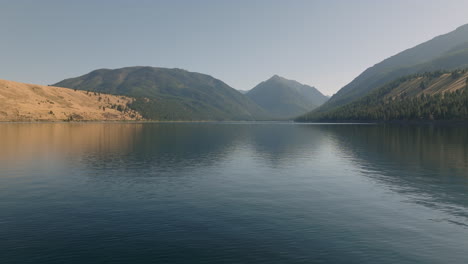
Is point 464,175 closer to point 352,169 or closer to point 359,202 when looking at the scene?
point 352,169

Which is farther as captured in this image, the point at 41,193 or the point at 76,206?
the point at 41,193

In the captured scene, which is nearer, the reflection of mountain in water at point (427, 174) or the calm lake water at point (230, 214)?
the calm lake water at point (230, 214)

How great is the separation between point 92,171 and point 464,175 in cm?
6848

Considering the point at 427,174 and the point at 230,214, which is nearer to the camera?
the point at 230,214

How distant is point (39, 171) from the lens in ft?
180

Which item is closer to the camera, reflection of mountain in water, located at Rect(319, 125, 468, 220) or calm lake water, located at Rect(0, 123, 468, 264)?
calm lake water, located at Rect(0, 123, 468, 264)

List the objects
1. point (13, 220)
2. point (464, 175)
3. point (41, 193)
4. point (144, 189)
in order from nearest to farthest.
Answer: point (13, 220), point (41, 193), point (144, 189), point (464, 175)

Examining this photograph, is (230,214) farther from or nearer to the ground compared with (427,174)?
nearer to the ground

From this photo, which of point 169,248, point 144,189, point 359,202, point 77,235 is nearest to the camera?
point 169,248

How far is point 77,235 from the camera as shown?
25234mm

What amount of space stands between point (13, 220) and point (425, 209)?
144 ft

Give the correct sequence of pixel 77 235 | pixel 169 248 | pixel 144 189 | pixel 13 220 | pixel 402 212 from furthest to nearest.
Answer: pixel 144 189
pixel 402 212
pixel 13 220
pixel 77 235
pixel 169 248

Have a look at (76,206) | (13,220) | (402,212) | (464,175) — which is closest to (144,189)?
(76,206)

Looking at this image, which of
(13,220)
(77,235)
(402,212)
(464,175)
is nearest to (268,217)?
(402,212)
